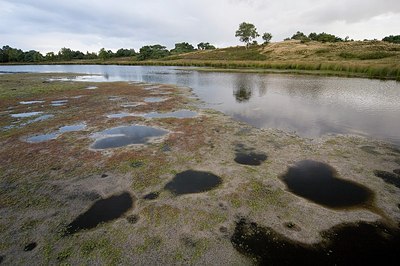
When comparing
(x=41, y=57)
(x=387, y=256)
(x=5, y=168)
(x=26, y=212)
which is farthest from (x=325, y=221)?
(x=41, y=57)

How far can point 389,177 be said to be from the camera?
864cm

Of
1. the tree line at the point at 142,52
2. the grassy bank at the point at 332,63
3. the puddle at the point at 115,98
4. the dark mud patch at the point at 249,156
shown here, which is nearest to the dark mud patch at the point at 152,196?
the dark mud patch at the point at 249,156

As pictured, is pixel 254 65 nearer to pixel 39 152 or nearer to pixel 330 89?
pixel 330 89

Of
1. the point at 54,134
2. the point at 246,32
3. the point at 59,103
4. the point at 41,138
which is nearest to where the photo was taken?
the point at 41,138

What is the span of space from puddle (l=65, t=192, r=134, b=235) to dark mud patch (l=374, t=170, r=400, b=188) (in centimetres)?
876

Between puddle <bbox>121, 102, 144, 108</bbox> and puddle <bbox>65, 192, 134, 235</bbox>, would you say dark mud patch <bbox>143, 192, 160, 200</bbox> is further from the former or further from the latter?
puddle <bbox>121, 102, 144, 108</bbox>

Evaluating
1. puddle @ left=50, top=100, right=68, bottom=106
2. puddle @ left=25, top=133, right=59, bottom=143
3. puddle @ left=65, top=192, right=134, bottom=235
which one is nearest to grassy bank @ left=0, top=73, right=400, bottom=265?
puddle @ left=65, top=192, right=134, bottom=235

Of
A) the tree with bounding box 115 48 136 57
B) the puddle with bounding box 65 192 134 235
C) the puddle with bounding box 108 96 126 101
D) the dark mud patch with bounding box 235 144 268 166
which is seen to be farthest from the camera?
the tree with bounding box 115 48 136 57

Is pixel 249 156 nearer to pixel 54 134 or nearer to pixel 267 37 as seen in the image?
pixel 54 134

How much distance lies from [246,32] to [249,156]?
119 metres

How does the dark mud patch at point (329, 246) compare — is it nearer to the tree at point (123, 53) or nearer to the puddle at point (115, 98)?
the puddle at point (115, 98)

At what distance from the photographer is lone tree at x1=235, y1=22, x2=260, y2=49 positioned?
117 m

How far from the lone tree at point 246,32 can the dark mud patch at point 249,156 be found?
388 feet

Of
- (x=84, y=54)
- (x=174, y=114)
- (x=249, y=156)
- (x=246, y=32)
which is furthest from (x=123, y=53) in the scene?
(x=249, y=156)
